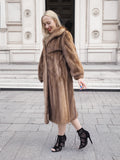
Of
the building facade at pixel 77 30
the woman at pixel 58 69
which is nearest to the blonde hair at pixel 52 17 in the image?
the woman at pixel 58 69

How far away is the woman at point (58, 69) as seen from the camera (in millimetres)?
2535

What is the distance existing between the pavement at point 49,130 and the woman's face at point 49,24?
5.10 feet

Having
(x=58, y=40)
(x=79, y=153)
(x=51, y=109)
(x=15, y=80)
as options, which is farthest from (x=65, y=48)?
(x=15, y=80)

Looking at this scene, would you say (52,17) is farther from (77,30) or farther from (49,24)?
(77,30)

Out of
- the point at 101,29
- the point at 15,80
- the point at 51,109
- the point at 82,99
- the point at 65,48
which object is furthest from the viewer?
the point at 101,29

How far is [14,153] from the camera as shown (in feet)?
8.93

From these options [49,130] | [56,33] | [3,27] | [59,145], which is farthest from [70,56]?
[3,27]

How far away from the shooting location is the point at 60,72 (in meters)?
2.59

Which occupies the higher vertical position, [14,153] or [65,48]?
[65,48]

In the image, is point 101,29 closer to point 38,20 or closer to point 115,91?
point 38,20

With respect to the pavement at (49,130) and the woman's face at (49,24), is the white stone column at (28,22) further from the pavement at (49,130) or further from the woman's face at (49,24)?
the woman's face at (49,24)

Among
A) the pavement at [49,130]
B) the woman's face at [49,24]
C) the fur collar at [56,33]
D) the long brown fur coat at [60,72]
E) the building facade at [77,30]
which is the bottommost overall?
the pavement at [49,130]

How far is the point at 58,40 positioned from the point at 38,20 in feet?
31.3

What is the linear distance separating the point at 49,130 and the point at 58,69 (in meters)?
1.37
